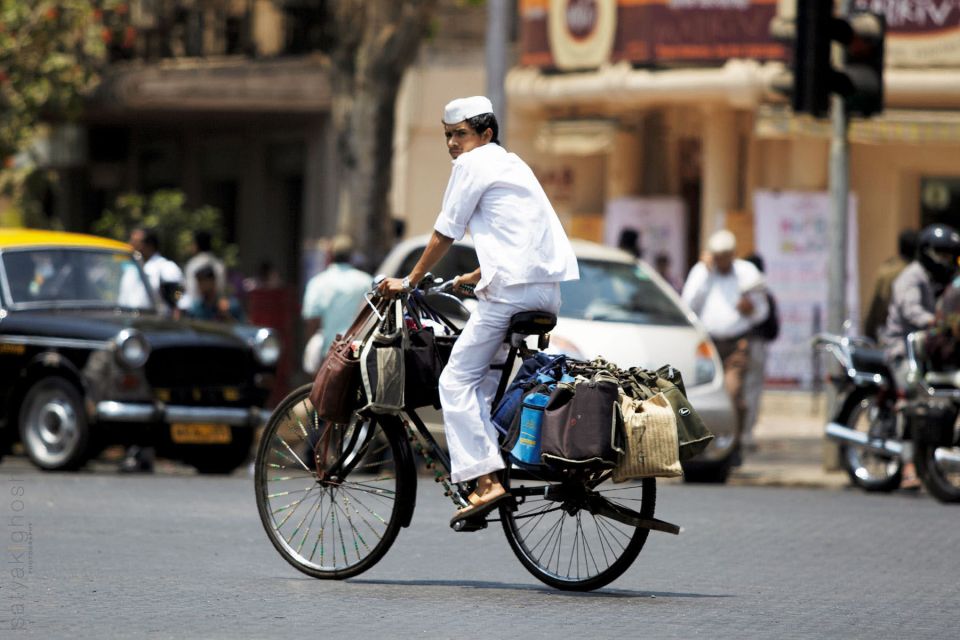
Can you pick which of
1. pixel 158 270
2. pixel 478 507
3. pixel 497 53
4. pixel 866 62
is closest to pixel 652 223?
pixel 497 53

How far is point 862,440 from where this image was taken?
47.2 ft

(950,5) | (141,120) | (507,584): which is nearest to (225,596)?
(507,584)

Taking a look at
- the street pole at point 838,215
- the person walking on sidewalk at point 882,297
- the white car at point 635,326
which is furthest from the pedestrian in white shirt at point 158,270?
the person walking on sidewalk at point 882,297

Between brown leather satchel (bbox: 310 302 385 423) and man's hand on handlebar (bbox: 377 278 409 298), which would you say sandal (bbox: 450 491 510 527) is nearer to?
brown leather satchel (bbox: 310 302 385 423)

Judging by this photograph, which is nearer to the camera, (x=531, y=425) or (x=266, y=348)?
(x=531, y=425)

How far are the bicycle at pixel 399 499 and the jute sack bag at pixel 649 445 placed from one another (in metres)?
0.19

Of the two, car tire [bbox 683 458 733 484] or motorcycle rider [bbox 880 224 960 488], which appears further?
car tire [bbox 683 458 733 484]

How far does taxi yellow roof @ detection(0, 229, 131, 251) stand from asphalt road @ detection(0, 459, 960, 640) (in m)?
3.41

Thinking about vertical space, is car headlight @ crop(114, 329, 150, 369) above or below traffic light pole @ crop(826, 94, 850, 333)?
below

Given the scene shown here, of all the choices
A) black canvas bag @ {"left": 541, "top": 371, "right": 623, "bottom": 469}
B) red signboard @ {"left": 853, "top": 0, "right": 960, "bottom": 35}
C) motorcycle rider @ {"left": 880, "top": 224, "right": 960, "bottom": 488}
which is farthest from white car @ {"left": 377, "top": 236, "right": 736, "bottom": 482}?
red signboard @ {"left": 853, "top": 0, "right": 960, "bottom": 35}

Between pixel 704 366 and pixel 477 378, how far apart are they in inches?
278

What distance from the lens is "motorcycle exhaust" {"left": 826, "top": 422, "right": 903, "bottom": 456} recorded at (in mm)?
14086

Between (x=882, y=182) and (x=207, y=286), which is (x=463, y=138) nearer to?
(x=207, y=286)

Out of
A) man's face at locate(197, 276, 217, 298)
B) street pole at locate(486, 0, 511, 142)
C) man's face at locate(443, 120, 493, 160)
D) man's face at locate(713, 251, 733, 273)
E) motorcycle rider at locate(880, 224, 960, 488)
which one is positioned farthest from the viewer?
street pole at locate(486, 0, 511, 142)
